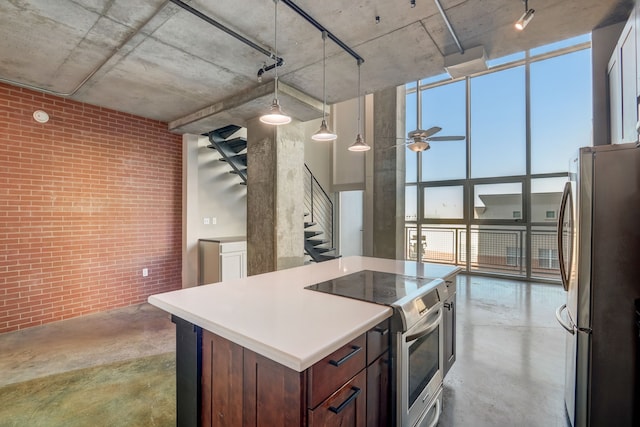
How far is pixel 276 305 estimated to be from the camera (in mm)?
1529

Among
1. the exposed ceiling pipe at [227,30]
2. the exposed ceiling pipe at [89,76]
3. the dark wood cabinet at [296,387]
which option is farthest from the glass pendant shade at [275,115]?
the dark wood cabinet at [296,387]

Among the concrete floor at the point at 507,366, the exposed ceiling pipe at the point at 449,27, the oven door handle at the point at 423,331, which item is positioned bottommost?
the concrete floor at the point at 507,366

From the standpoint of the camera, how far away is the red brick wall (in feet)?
11.1

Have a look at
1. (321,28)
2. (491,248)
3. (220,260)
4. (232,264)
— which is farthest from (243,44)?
(491,248)

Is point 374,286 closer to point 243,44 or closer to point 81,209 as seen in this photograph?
point 243,44

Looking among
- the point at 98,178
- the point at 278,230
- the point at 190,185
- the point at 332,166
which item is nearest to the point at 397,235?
the point at 332,166

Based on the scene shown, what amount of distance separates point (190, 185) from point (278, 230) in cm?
209

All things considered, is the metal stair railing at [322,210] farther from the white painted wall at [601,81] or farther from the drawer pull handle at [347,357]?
the drawer pull handle at [347,357]

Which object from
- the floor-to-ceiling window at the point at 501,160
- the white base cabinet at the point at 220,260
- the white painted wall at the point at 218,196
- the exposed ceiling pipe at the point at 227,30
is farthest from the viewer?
the floor-to-ceiling window at the point at 501,160

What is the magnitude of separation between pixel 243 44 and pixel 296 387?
2586 millimetres

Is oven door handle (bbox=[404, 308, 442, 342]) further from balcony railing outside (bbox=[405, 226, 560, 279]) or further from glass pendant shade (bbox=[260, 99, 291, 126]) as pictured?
balcony railing outside (bbox=[405, 226, 560, 279])

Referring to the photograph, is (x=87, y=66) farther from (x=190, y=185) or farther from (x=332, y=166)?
(x=332, y=166)

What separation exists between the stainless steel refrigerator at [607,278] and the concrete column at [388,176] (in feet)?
15.3

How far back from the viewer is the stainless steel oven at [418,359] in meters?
1.48
